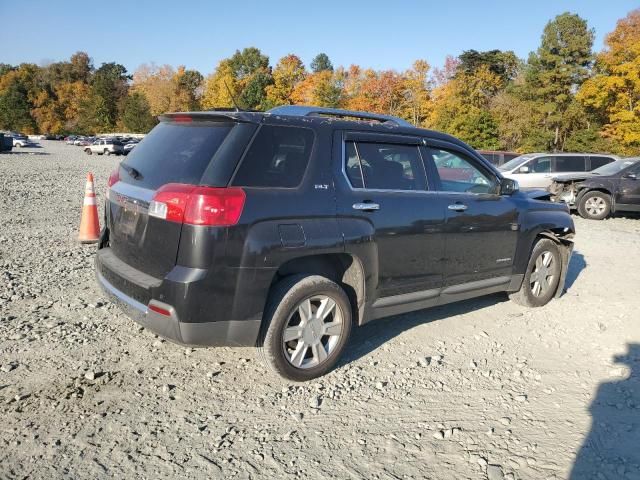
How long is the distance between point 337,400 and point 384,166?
184 centimetres

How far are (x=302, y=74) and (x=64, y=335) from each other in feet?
253

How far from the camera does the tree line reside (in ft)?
121

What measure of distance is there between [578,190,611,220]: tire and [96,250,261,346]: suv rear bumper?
12.0m

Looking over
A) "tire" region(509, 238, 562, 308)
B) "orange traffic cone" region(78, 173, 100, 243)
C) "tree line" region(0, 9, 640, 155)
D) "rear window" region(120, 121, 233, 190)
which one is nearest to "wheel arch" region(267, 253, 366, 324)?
"rear window" region(120, 121, 233, 190)

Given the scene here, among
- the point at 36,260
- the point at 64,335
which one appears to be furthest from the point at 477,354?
the point at 36,260

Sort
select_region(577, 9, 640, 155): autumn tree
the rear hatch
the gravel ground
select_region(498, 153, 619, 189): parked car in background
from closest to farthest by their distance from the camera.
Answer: the gravel ground, the rear hatch, select_region(498, 153, 619, 189): parked car in background, select_region(577, 9, 640, 155): autumn tree

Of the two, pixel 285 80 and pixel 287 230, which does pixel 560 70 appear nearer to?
pixel 285 80

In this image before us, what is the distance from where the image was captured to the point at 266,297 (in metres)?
3.34

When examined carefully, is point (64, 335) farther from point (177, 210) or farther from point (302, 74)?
point (302, 74)

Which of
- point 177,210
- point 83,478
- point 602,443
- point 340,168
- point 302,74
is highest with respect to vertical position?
point 302,74

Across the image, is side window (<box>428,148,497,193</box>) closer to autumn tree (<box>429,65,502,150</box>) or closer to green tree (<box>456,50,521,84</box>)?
autumn tree (<box>429,65,502,150</box>)

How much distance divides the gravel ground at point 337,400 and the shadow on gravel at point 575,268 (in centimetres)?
122

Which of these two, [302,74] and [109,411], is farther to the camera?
[302,74]

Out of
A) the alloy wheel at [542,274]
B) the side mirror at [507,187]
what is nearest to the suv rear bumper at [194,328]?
the side mirror at [507,187]
